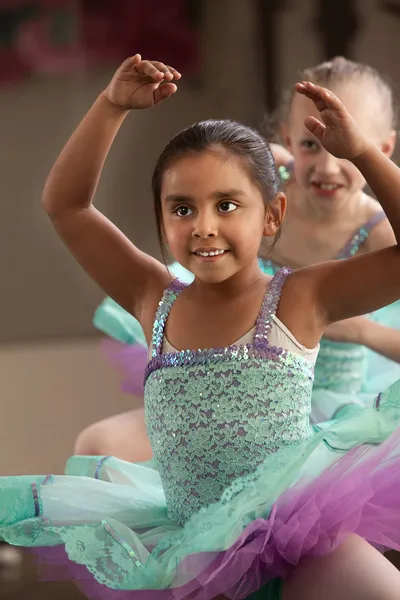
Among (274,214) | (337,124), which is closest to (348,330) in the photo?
(274,214)

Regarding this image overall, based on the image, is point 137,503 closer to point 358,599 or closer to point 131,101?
point 358,599

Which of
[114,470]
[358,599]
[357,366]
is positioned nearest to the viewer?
[358,599]

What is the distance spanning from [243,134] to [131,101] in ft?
0.38

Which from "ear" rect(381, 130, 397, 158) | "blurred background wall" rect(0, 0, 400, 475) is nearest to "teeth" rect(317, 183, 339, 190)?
"ear" rect(381, 130, 397, 158)

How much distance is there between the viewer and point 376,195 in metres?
0.97

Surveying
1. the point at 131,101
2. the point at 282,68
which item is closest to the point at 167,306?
the point at 131,101

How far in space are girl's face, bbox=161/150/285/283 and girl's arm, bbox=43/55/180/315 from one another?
0.08m

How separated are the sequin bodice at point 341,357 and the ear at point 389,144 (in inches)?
3.6

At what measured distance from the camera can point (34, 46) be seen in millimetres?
2588

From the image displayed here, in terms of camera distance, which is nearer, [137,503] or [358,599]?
[358,599]

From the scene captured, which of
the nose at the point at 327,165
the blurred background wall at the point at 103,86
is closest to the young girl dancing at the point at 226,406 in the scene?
the nose at the point at 327,165

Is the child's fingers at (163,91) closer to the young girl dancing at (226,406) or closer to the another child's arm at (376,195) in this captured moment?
A: the young girl dancing at (226,406)

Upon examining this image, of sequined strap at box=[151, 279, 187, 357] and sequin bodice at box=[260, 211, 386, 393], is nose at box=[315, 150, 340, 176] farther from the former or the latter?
sequined strap at box=[151, 279, 187, 357]

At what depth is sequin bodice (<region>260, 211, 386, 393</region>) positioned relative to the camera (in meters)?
1.47
